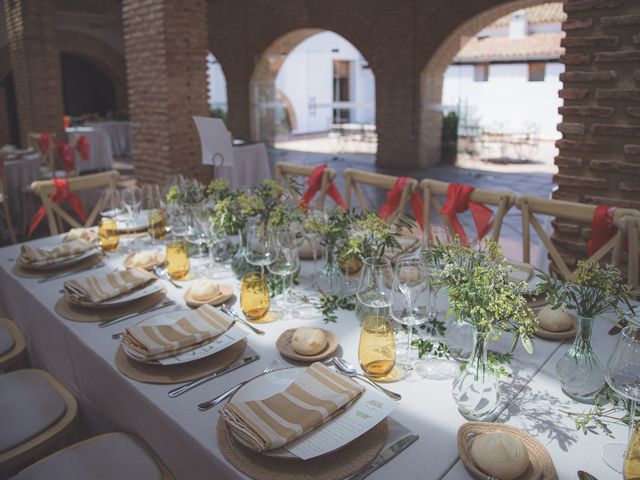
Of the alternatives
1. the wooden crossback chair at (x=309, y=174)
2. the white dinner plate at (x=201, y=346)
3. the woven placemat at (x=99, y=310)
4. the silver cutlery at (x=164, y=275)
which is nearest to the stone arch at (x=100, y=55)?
the wooden crossback chair at (x=309, y=174)

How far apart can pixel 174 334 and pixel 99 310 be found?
41cm

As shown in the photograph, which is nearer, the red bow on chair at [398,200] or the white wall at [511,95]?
the red bow on chair at [398,200]

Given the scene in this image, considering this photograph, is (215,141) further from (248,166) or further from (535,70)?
(535,70)

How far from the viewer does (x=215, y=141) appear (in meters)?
3.57

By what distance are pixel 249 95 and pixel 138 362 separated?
1165 centimetres

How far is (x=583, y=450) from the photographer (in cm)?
111

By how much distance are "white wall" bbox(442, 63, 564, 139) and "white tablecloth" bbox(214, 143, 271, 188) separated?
942 cm

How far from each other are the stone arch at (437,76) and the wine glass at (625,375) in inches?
325

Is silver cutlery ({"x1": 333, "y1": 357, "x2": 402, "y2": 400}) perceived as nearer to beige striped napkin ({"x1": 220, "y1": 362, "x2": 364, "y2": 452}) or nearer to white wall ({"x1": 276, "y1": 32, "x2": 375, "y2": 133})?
beige striped napkin ({"x1": 220, "y1": 362, "x2": 364, "y2": 452})

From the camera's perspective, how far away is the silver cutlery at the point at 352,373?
4.20 ft

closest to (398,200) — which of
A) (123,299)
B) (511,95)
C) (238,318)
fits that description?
(238,318)

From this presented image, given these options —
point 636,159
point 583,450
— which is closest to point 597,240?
point 636,159

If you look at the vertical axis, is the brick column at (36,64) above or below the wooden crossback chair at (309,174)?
above

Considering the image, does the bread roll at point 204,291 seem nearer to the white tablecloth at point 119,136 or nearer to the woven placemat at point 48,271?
the woven placemat at point 48,271
